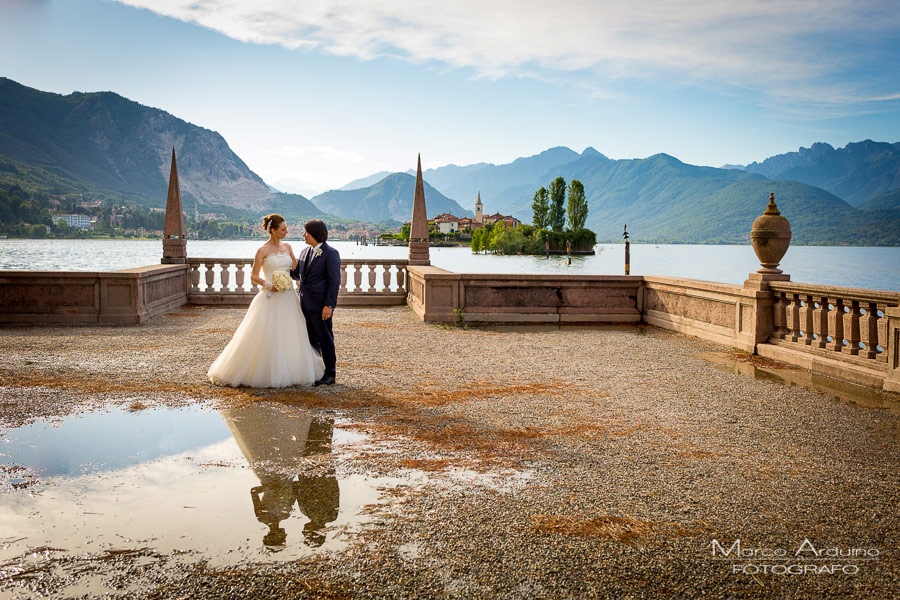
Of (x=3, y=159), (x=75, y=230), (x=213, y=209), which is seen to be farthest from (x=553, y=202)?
(x=3, y=159)

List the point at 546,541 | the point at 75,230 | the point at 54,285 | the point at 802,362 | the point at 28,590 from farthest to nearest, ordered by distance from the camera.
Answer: the point at 75,230 < the point at 54,285 < the point at 802,362 < the point at 546,541 < the point at 28,590

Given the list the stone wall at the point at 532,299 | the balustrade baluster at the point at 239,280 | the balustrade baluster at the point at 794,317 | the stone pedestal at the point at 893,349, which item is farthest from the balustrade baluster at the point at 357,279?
the stone pedestal at the point at 893,349

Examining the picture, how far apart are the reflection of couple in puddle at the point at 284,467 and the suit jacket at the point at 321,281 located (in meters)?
1.54

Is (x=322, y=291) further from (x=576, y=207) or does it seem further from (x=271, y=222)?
(x=576, y=207)

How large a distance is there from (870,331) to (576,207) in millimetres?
→ 117613

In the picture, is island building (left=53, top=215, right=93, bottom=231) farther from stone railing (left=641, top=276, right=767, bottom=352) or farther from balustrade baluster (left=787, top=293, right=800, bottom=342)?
balustrade baluster (left=787, top=293, right=800, bottom=342)

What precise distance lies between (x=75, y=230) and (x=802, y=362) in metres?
128

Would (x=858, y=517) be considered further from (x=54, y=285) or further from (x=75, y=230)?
(x=75, y=230)

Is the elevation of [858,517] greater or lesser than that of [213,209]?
lesser

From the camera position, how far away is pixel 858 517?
12.4 feet

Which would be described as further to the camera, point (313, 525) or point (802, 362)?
point (802, 362)

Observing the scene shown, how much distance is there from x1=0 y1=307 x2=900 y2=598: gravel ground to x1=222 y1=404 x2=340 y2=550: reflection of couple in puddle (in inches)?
12.4

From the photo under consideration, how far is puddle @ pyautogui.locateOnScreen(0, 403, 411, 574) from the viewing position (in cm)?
331

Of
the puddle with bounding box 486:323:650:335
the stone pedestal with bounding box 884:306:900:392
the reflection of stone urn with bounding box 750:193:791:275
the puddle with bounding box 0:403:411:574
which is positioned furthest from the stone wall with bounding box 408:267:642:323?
the puddle with bounding box 0:403:411:574
